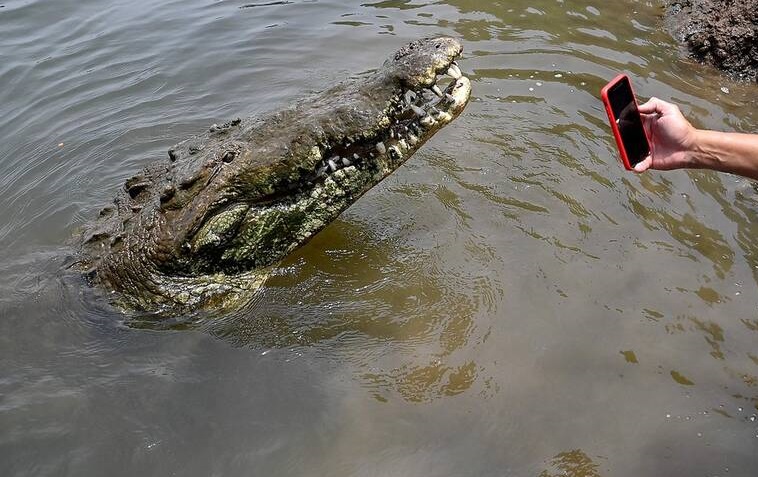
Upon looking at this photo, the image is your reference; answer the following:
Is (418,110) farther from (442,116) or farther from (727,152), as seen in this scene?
(727,152)

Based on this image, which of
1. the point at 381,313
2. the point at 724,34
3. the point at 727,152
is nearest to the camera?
the point at 727,152

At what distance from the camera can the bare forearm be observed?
2.92 meters

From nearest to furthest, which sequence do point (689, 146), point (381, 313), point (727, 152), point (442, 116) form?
point (727, 152)
point (689, 146)
point (442, 116)
point (381, 313)

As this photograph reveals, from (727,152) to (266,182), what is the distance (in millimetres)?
2535

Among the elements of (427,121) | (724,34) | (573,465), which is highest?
(427,121)

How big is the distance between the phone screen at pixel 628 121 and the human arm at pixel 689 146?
0.19ft

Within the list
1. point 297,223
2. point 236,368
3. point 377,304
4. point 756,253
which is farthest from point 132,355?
point 756,253

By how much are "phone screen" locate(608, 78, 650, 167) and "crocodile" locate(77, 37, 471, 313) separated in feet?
2.74

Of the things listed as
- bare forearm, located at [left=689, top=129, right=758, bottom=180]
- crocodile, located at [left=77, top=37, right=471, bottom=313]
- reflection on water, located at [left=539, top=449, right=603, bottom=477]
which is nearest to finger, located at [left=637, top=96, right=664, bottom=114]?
bare forearm, located at [left=689, top=129, right=758, bottom=180]

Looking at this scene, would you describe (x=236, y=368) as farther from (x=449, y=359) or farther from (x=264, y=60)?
(x=264, y=60)

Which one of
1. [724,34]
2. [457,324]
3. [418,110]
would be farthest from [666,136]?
[724,34]

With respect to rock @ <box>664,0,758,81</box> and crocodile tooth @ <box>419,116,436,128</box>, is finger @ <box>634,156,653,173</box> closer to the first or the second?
crocodile tooth @ <box>419,116,436,128</box>

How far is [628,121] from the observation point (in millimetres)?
3186

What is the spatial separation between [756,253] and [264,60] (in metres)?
5.65
